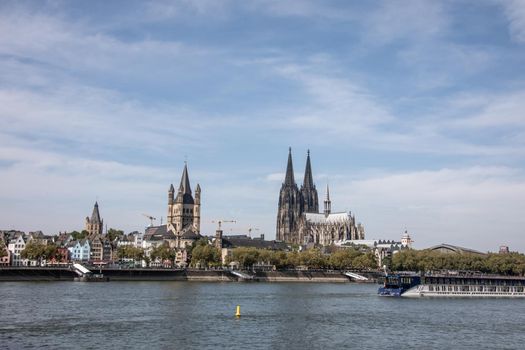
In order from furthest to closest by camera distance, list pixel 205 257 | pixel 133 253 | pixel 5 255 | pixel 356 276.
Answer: pixel 133 253 → pixel 356 276 → pixel 205 257 → pixel 5 255

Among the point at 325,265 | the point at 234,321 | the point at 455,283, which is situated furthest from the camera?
the point at 325,265

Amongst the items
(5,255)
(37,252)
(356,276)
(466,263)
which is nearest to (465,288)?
(356,276)

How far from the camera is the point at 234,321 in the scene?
211ft

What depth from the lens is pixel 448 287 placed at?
113312 millimetres

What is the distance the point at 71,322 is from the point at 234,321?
1415cm

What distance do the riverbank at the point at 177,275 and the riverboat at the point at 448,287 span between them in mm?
48363

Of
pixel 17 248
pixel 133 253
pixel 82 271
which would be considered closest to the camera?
pixel 82 271

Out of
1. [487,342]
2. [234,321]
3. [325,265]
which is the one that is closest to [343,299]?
[234,321]

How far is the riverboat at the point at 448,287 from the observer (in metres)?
109

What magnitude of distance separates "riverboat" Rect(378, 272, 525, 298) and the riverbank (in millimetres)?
48363

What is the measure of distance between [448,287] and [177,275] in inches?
2205

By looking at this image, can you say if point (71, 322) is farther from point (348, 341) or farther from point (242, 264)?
point (242, 264)

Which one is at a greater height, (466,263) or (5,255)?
(5,255)

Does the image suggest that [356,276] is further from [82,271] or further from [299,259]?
[82,271]
